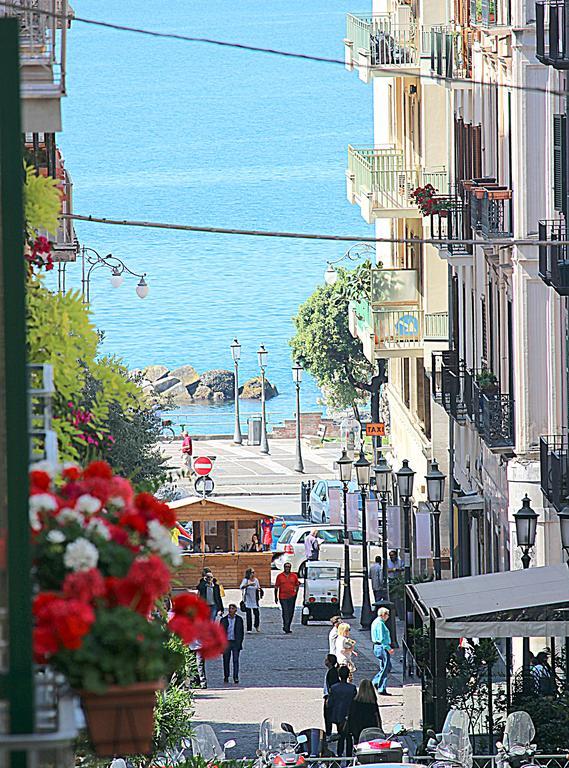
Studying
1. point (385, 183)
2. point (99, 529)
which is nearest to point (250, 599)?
point (385, 183)

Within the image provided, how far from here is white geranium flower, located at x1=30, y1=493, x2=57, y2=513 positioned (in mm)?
5824

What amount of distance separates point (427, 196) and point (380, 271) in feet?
26.3

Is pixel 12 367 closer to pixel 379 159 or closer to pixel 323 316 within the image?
pixel 379 159

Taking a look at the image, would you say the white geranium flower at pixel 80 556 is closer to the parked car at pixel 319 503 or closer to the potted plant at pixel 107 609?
the potted plant at pixel 107 609

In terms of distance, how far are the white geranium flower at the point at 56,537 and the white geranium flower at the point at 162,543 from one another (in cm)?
33

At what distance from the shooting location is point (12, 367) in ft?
16.5

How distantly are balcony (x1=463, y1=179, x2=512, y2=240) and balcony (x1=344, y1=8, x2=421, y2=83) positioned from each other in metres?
9.70

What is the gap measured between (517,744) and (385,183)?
27600 mm

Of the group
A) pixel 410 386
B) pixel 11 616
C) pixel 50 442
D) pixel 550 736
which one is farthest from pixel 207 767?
pixel 410 386

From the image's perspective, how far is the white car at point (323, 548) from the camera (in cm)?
3947

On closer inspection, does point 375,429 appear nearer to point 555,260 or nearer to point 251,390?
point 555,260

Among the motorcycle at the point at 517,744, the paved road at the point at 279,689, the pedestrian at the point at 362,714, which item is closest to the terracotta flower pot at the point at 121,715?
the motorcycle at the point at 517,744

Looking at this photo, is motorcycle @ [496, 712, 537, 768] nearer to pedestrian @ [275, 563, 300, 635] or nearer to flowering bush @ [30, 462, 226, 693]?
flowering bush @ [30, 462, 226, 693]

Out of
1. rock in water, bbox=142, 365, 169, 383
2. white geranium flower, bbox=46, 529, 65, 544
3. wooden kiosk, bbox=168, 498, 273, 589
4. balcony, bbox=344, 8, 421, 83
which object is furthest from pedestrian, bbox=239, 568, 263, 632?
rock in water, bbox=142, 365, 169, 383
